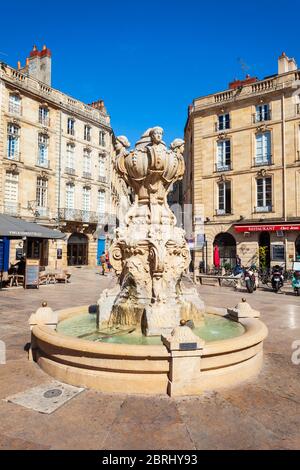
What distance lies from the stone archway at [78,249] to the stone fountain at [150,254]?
80.0ft

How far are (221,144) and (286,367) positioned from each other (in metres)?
22.2

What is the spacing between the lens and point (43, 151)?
90.4ft

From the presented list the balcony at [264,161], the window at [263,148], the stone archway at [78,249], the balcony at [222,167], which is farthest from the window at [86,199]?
the window at [263,148]

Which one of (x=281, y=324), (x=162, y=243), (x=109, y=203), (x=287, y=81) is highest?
(x=287, y=81)

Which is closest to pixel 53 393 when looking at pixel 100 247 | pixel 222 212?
pixel 222 212

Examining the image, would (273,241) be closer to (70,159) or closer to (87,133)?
(70,159)

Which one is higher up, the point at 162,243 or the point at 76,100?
the point at 76,100

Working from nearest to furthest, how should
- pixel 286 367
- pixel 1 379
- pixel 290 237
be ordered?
1. pixel 1 379
2. pixel 286 367
3. pixel 290 237

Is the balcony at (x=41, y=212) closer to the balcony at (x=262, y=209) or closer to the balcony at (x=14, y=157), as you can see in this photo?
the balcony at (x=14, y=157)

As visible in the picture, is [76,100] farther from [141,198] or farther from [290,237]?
[141,198]

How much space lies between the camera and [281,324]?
744cm

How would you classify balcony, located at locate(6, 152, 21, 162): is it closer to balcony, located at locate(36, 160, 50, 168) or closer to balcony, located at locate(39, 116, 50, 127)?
balcony, located at locate(36, 160, 50, 168)

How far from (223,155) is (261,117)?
3.61 metres
